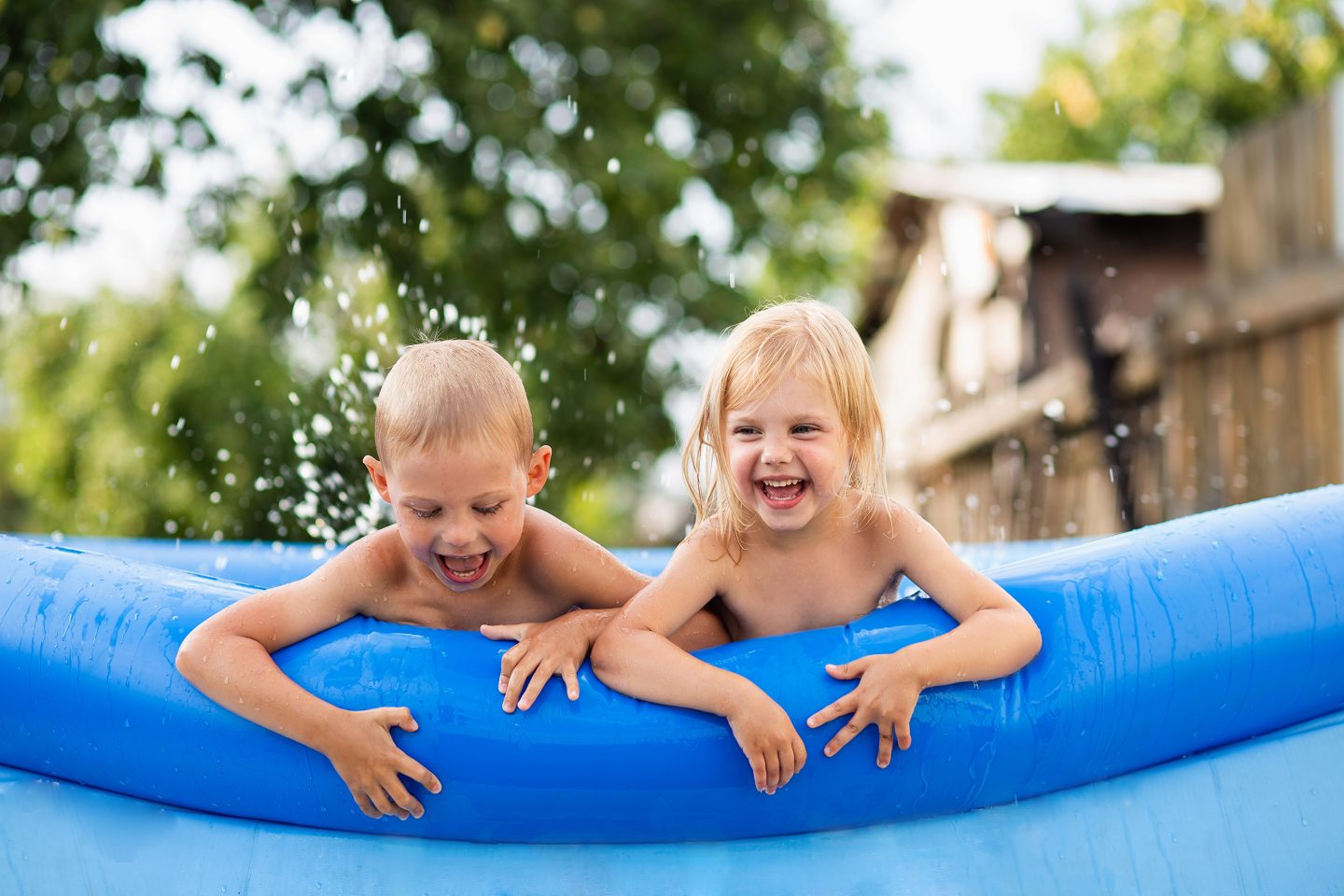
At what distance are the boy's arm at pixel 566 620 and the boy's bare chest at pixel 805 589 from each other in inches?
3.8

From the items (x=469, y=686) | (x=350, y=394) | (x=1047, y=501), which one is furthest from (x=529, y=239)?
(x=469, y=686)

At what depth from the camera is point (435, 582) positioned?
240 centimetres

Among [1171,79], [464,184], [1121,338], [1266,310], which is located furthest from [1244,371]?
[1171,79]

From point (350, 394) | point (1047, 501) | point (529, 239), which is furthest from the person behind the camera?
point (1047, 501)

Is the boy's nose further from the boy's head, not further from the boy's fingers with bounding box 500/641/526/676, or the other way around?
the boy's fingers with bounding box 500/641/526/676

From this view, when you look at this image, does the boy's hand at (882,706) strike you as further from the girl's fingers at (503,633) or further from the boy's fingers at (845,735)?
the girl's fingers at (503,633)

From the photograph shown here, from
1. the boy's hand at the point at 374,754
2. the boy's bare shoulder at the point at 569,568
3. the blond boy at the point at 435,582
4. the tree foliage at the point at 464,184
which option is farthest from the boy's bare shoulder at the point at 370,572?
the tree foliage at the point at 464,184

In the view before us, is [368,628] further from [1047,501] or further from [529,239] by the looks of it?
[1047,501]

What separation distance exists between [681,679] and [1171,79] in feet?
72.1

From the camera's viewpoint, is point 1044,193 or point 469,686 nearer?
point 469,686

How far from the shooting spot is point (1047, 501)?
8.46 metres

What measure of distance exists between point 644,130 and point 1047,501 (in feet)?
11.6

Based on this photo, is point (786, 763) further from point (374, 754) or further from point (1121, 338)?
point (1121, 338)

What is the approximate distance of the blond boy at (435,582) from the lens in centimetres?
200
